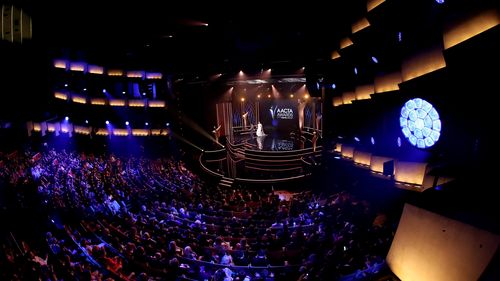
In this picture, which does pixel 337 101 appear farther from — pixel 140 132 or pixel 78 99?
pixel 78 99

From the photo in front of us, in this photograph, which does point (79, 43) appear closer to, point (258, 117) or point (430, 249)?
point (258, 117)

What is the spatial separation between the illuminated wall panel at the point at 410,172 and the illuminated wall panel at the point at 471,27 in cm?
377

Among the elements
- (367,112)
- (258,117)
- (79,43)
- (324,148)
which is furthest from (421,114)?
(79,43)

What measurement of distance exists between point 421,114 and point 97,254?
408 inches

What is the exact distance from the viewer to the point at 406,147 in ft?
29.6

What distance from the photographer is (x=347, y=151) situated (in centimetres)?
1389

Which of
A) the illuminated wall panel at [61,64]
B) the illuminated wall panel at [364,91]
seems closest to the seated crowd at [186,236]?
the illuminated wall panel at [364,91]

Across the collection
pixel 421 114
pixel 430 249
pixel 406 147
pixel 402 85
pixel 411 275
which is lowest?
pixel 411 275

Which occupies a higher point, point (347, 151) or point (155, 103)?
point (155, 103)

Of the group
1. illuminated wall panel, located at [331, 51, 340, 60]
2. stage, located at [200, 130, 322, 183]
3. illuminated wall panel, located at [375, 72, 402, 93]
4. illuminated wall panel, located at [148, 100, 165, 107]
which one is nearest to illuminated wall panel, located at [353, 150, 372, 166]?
illuminated wall panel, located at [375, 72, 402, 93]

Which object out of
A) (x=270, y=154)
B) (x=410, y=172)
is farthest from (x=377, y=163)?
(x=270, y=154)

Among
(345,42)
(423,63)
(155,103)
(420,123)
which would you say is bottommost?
(420,123)

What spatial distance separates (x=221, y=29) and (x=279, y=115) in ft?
59.6

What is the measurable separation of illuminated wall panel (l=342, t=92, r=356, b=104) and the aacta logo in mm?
17337
